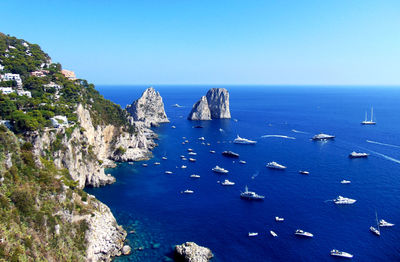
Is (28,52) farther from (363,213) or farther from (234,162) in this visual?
(363,213)

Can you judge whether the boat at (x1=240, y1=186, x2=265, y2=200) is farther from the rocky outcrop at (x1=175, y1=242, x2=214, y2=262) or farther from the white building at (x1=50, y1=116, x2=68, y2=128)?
the white building at (x1=50, y1=116, x2=68, y2=128)

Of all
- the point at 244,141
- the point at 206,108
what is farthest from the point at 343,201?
the point at 206,108

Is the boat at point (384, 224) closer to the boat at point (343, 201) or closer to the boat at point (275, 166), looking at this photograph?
the boat at point (343, 201)

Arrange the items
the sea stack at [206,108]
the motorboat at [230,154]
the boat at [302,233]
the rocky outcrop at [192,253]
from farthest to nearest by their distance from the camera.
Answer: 1. the sea stack at [206,108]
2. the motorboat at [230,154]
3. the boat at [302,233]
4. the rocky outcrop at [192,253]

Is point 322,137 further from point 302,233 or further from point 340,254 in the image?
point 340,254

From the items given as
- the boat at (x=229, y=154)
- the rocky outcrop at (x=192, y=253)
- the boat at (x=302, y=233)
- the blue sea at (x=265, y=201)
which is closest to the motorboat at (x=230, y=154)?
the boat at (x=229, y=154)

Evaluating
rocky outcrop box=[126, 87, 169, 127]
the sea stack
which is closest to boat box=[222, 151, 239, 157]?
rocky outcrop box=[126, 87, 169, 127]
